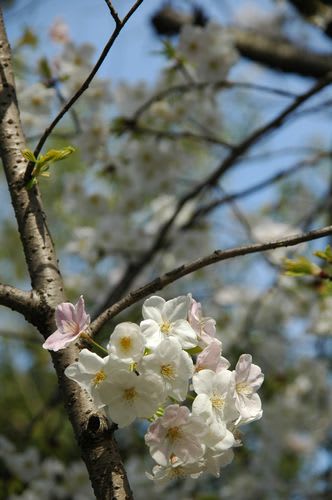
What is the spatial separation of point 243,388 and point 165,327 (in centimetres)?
15

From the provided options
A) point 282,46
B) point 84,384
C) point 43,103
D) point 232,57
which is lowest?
point 84,384

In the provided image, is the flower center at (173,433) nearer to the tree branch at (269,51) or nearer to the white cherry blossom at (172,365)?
the white cherry blossom at (172,365)

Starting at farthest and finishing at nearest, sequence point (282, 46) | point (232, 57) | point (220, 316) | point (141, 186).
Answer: point (220, 316)
point (282, 46)
point (141, 186)
point (232, 57)

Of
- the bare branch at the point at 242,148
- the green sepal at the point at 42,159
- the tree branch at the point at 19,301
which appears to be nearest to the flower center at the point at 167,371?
the tree branch at the point at 19,301

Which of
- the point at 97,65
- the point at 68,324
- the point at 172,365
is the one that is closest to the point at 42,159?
the point at 97,65

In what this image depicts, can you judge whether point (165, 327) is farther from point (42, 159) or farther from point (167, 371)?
point (42, 159)

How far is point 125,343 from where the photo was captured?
892 mm

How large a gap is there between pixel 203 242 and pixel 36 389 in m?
1.55

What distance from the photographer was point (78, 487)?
9.25 feet

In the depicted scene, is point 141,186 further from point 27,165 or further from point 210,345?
point 210,345

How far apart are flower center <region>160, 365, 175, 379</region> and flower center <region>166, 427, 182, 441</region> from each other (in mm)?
70

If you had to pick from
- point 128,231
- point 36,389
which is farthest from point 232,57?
point 36,389

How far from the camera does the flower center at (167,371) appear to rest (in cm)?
90

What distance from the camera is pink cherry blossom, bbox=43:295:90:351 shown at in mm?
930
